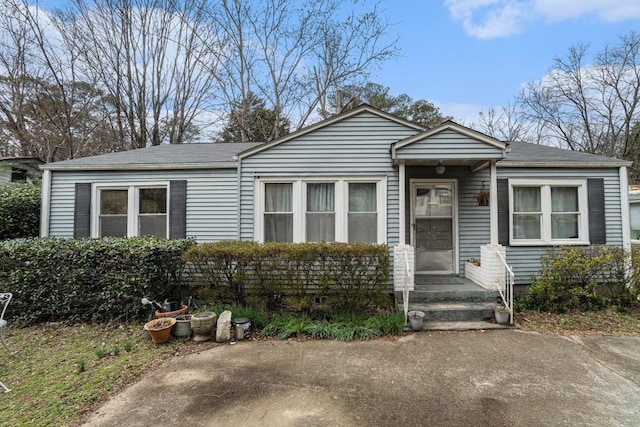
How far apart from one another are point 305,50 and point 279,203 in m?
12.7

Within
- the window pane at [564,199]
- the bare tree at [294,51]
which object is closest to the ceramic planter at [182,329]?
the window pane at [564,199]

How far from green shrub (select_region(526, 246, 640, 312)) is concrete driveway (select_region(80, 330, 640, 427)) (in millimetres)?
1091

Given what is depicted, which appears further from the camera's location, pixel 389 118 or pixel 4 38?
pixel 4 38

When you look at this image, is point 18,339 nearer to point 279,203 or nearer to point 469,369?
point 279,203

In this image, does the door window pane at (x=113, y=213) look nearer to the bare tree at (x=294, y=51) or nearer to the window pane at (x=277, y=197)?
the window pane at (x=277, y=197)

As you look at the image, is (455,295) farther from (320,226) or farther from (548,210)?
(548,210)

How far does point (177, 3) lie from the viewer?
50.6 feet

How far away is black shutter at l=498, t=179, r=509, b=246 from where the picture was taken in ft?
21.4

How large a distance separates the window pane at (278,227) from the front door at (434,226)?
8.85ft

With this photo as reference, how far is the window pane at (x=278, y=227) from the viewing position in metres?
6.36

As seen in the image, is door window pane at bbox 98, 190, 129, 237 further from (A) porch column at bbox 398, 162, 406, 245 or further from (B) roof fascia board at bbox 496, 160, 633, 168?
(B) roof fascia board at bbox 496, 160, 633, 168

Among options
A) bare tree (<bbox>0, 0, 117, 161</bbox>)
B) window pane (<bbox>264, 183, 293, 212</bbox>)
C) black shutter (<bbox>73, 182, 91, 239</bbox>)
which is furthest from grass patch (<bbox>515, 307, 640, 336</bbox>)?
bare tree (<bbox>0, 0, 117, 161</bbox>)

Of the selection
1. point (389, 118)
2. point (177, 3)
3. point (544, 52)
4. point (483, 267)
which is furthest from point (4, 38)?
point (544, 52)

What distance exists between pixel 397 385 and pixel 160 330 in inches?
130
